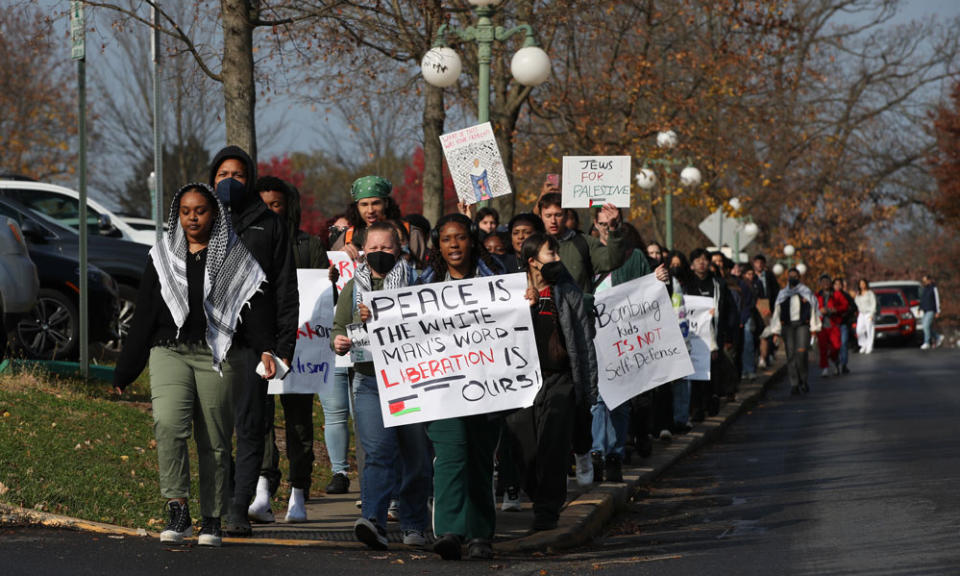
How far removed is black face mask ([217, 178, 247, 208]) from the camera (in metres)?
7.97

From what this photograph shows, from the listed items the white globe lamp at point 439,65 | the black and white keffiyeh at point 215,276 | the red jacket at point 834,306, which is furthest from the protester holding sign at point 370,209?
the red jacket at point 834,306

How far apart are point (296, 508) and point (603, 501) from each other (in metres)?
2.02

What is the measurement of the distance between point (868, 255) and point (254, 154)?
61324 millimetres

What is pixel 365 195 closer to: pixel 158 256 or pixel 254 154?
pixel 158 256

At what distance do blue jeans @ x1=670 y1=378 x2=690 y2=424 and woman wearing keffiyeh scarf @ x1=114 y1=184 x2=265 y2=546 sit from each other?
27.2 ft

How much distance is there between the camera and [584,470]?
10719 mm

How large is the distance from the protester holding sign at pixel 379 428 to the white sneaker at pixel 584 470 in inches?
102

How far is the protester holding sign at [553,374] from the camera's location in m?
8.82

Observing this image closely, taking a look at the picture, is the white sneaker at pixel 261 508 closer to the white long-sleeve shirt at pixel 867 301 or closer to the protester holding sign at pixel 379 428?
the protester holding sign at pixel 379 428

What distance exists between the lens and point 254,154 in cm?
1417

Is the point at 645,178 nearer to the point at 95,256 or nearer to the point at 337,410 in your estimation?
the point at 95,256

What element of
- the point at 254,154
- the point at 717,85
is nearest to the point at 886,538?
the point at 254,154

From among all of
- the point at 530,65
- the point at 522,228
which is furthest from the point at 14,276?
the point at 530,65

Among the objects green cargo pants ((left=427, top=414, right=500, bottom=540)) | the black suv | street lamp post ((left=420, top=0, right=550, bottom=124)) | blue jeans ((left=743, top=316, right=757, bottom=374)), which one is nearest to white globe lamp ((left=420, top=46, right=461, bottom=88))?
street lamp post ((left=420, top=0, right=550, bottom=124))
